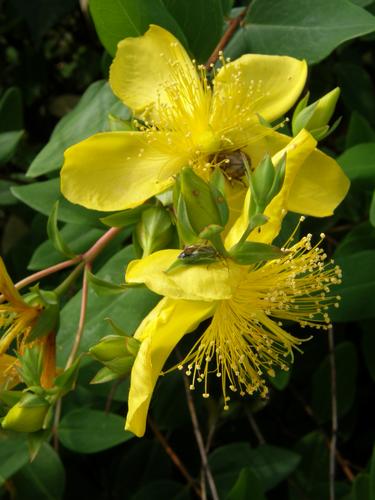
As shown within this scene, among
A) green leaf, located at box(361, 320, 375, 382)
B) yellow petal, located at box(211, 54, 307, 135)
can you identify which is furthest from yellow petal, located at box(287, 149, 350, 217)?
green leaf, located at box(361, 320, 375, 382)

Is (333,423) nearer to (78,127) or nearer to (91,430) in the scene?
(91,430)

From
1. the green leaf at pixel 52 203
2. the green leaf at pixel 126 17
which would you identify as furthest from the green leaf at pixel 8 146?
the green leaf at pixel 126 17

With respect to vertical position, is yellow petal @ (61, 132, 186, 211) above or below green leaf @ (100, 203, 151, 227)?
above

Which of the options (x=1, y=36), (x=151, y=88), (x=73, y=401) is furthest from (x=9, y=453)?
(x=1, y=36)

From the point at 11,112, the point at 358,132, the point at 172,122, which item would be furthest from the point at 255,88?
the point at 11,112

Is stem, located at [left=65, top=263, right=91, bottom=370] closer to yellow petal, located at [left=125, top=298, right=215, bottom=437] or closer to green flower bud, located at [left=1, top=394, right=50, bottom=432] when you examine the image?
green flower bud, located at [left=1, top=394, right=50, bottom=432]

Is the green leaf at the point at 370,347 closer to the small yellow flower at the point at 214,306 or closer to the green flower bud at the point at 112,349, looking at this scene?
the small yellow flower at the point at 214,306
